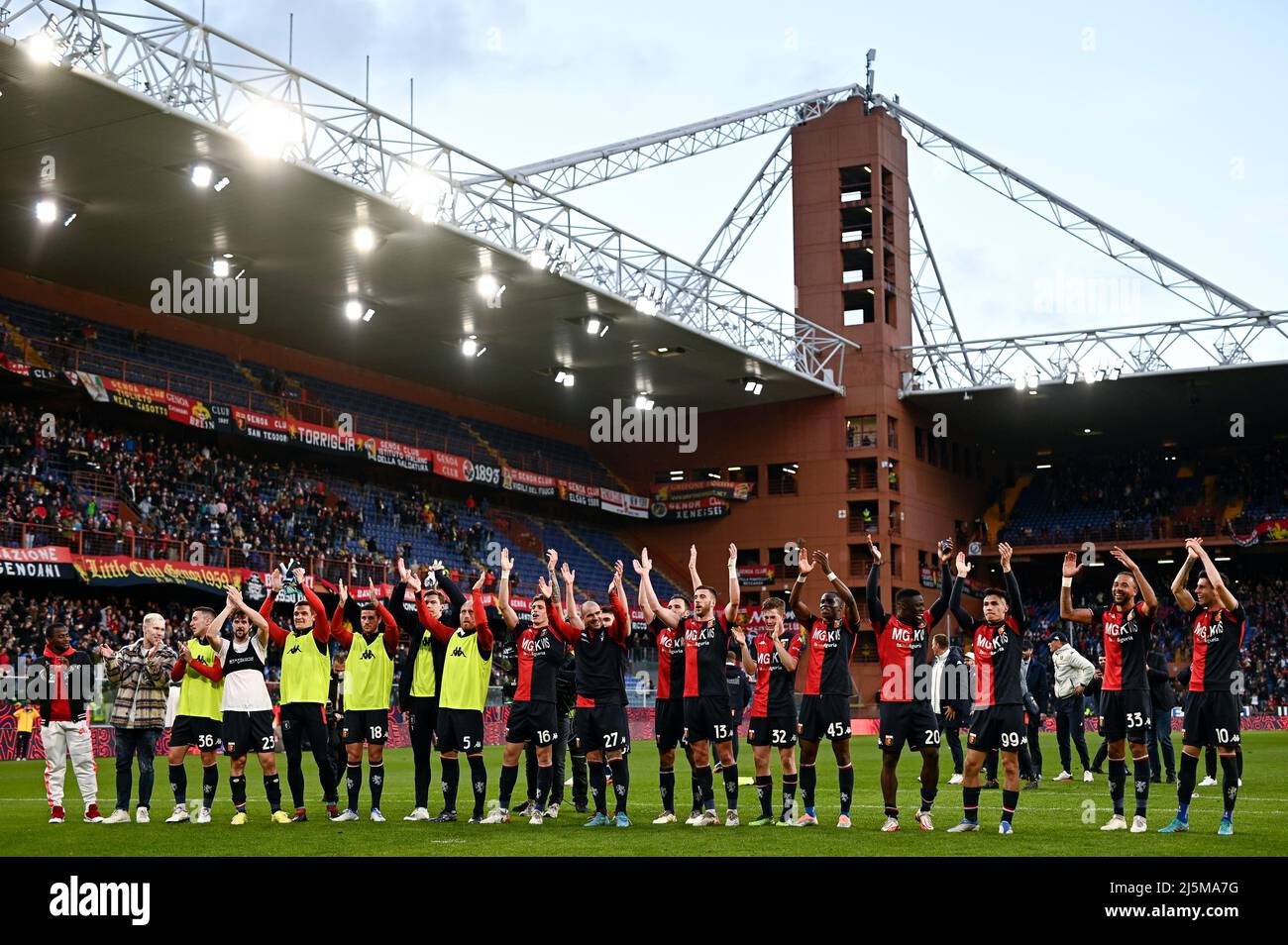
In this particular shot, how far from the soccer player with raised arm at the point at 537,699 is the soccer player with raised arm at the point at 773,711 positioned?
1.95 m

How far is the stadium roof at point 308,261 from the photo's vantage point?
98.4 ft

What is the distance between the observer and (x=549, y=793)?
49.6 feet

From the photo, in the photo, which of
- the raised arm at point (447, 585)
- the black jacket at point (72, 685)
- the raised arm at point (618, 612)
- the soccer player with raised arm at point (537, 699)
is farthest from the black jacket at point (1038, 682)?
the black jacket at point (72, 685)

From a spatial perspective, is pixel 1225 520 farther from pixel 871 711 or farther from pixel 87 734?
pixel 87 734

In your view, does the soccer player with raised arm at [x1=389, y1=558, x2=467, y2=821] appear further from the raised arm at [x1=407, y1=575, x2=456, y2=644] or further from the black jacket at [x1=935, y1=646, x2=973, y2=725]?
the black jacket at [x1=935, y1=646, x2=973, y2=725]

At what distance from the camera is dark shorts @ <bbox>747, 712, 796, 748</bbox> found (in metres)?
14.0

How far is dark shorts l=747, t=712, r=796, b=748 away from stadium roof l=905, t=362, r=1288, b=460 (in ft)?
129

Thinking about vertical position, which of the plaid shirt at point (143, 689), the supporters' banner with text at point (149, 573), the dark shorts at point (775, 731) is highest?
the supporters' banner with text at point (149, 573)

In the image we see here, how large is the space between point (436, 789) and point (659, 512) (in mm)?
39711

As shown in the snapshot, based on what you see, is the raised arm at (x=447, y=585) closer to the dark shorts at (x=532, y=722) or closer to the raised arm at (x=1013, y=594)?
the dark shorts at (x=532, y=722)

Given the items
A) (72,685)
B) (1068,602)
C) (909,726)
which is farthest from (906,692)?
(72,685)

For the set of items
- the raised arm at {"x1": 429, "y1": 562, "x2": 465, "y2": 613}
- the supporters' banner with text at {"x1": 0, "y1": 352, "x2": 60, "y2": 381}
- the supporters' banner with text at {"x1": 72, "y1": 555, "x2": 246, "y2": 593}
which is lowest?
the raised arm at {"x1": 429, "y1": 562, "x2": 465, "y2": 613}

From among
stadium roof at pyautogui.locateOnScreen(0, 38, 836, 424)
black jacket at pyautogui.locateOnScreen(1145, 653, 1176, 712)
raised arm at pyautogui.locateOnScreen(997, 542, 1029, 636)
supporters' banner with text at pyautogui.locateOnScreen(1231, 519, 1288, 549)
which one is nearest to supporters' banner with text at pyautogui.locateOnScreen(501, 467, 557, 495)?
stadium roof at pyautogui.locateOnScreen(0, 38, 836, 424)
